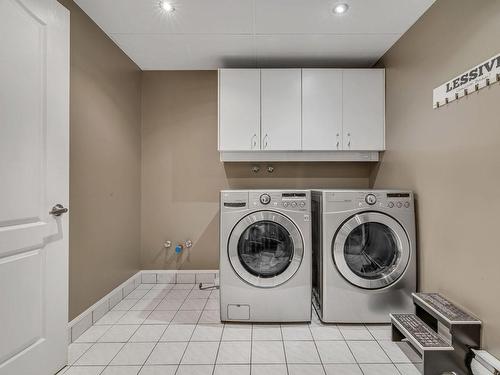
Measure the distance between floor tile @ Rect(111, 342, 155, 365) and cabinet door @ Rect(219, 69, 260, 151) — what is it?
168cm

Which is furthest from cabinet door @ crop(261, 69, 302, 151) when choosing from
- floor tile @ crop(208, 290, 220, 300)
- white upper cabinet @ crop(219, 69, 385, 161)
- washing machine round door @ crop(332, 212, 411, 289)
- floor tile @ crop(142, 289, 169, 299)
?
floor tile @ crop(142, 289, 169, 299)

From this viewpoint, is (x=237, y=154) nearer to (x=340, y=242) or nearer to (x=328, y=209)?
(x=328, y=209)

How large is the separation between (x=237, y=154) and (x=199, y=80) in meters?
0.97

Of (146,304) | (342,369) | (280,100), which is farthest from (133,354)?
(280,100)

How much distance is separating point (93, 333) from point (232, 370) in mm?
1092

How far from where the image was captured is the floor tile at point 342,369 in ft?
5.10

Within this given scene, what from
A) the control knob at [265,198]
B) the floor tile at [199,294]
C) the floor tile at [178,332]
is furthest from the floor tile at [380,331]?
the floor tile at [199,294]

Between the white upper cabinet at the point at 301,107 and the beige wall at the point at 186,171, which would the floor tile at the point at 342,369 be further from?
the white upper cabinet at the point at 301,107

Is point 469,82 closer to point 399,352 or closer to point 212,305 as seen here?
point 399,352

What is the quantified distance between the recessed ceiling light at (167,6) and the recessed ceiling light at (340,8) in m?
1.15

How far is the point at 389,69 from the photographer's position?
2482mm

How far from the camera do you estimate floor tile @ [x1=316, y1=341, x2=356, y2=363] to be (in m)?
1.67

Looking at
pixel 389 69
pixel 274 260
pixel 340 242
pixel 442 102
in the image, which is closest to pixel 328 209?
pixel 340 242

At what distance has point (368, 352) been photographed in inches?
68.7
